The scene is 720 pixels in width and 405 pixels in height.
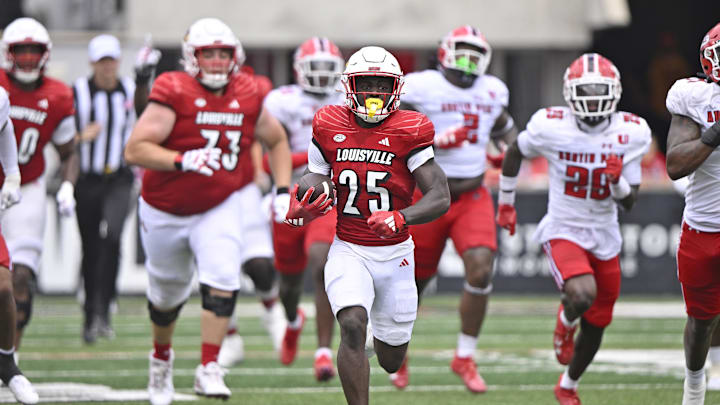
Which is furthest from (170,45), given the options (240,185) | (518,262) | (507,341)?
(240,185)

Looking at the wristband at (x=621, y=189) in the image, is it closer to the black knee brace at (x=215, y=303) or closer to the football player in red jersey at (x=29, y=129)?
the black knee brace at (x=215, y=303)

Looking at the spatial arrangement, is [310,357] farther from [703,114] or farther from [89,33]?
[89,33]

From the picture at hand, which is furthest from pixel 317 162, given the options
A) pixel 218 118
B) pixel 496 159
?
pixel 496 159

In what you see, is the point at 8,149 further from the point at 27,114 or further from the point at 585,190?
the point at 585,190

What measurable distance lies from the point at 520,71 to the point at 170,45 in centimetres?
527

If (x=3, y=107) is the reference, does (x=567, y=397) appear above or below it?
below

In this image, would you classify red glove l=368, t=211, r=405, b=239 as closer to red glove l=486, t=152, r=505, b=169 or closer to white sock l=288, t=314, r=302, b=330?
red glove l=486, t=152, r=505, b=169

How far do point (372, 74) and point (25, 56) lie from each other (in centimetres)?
311

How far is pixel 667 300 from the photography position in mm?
14367

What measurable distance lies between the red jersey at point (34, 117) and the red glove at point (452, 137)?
238 centimetres

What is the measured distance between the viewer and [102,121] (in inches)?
436

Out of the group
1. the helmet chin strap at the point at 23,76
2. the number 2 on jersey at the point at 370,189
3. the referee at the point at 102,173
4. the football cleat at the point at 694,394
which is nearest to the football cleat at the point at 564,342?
the football cleat at the point at 694,394

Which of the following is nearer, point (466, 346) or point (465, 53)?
point (466, 346)

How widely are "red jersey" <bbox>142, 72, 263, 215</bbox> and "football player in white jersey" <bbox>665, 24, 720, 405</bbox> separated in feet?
7.93
